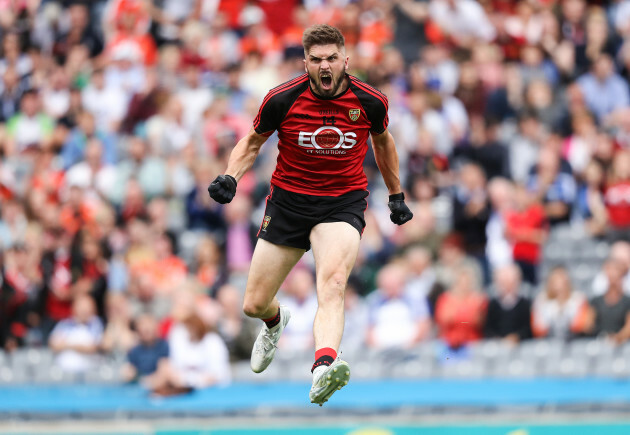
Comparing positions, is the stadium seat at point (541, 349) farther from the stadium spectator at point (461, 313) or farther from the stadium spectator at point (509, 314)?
the stadium spectator at point (461, 313)

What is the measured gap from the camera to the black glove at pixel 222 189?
7.41 metres

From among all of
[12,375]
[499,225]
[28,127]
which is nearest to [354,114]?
[499,225]

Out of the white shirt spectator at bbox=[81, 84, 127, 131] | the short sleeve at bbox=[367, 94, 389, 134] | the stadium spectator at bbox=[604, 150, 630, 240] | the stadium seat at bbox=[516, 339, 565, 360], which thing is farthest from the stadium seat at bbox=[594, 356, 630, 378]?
the white shirt spectator at bbox=[81, 84, 127, 131]

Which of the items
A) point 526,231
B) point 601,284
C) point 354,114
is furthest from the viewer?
point 526,231

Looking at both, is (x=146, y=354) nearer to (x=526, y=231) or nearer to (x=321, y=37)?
(x=526, y=231)

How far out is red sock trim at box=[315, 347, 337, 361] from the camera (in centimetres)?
725

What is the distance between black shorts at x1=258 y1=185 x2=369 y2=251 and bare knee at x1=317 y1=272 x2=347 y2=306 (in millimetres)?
463

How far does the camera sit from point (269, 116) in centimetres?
764

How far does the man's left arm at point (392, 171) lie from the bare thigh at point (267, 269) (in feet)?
2.45

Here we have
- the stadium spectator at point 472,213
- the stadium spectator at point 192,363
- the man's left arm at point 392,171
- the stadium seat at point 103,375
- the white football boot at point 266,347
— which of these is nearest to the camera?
the man's left arm at point 392,171

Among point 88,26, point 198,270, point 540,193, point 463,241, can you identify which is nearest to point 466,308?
point 463,241

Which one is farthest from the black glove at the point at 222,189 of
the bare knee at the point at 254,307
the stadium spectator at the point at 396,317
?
the stadium spectator at the point at 396,317

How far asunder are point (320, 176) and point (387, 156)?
0.52m

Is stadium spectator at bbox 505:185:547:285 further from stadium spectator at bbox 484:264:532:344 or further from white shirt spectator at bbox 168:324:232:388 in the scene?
white shirt spectator at bbox 168:324:232:388
